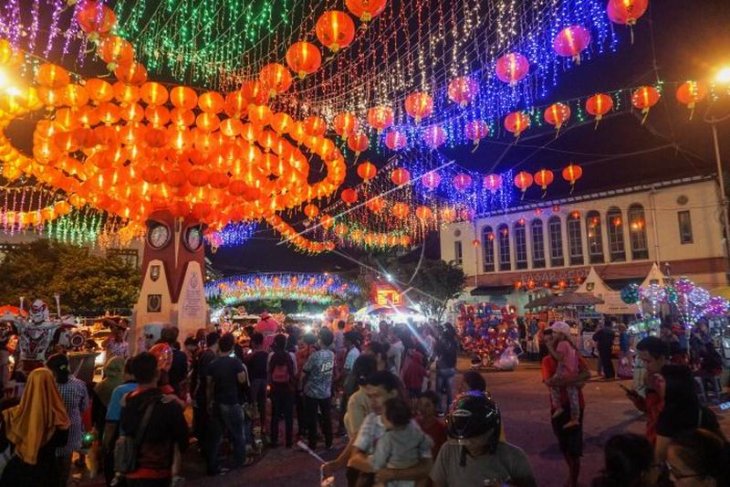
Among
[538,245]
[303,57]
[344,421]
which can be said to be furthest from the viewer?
[538,245]

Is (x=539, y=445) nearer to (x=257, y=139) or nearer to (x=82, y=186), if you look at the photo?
(x=257, y=139)

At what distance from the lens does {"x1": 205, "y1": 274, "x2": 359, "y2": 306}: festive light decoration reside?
35188 millimetres

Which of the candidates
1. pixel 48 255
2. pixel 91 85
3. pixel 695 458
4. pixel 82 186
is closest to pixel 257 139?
pixel 91 85

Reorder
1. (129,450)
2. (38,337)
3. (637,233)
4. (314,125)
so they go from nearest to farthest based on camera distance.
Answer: (129,450) → (38,337) → (314,125) → (637,233)

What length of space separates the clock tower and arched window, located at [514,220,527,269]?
20.0 metres

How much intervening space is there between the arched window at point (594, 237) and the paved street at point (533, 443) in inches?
656

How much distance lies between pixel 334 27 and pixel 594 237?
24771mm

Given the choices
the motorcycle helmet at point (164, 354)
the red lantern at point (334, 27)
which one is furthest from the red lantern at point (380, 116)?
the motorcycle helmet at point (164, 354)

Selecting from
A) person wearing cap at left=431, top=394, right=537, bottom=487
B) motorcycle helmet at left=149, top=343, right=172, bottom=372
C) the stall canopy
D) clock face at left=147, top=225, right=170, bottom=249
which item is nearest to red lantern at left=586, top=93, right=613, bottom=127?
motorcycle helmet at left=149, top=343, right=172, bottom=372

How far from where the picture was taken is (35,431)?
424 cm

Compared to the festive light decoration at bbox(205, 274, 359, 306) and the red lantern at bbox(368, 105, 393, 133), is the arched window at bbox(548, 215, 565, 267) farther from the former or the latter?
the red lantern at bbox(368, 105, 393, 133)

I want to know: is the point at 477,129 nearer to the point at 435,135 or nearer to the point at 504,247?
the point at 435,135

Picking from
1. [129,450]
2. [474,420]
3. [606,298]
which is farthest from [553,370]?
[606,298]

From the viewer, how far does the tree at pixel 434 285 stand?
29500mm
